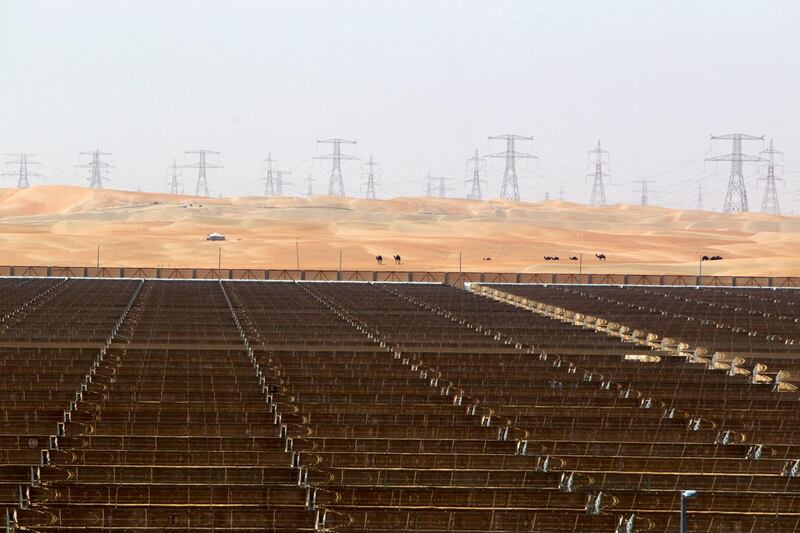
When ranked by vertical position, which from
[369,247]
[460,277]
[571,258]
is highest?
[369,247]

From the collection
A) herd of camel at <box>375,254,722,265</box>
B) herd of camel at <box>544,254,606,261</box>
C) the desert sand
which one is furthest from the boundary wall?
herd of camel at <box>544,254,606,261</box>

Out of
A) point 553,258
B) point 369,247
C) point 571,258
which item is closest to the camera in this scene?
point 553,258

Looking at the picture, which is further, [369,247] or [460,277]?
[369,247]

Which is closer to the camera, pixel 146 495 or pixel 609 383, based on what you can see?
pixel 146 495

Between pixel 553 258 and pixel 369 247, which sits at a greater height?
pixel 369 247

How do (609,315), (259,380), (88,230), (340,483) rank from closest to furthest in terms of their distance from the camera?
1. (340,483)
2. (259,380)
3. (609,315)
4. (88,230)

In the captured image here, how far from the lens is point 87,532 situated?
59.4 ft

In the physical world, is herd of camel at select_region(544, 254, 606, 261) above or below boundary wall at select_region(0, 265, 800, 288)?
above

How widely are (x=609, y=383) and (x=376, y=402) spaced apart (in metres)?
7.51

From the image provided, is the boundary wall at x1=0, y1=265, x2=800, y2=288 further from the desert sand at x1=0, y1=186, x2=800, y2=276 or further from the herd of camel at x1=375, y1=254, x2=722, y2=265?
the herd of camel at x1=375, y1=254, x2=722, y2=265

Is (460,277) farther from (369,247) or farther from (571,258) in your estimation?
(369,247)

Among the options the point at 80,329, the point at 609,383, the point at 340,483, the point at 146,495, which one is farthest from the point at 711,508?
the point at 80,329

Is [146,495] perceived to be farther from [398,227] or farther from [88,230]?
[398,227]

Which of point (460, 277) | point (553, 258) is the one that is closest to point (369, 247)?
point (553, 258)
